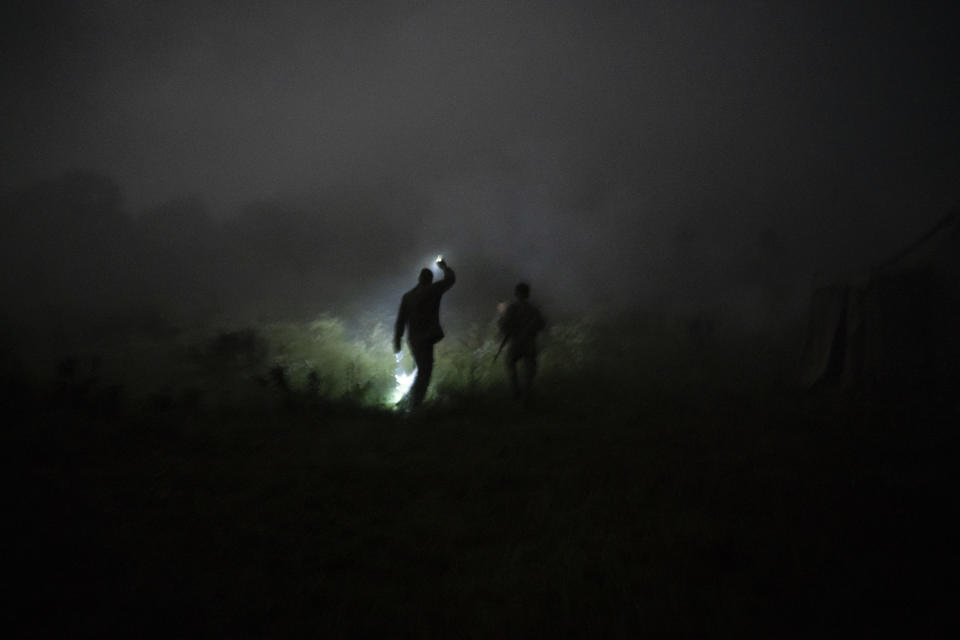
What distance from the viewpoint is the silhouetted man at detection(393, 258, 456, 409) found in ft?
21.5

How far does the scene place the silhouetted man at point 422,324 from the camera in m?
6.54

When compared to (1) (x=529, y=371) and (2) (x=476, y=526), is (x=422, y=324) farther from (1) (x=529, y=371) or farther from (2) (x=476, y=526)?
(2) (x=476, y=526)

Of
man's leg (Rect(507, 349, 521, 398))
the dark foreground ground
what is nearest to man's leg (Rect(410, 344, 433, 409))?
man's leg (Rect(507, 349, 521, 398))

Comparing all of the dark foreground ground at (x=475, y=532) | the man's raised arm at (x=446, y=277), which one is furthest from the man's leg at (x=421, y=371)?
the dark foreground ground at (x=475, y=532)

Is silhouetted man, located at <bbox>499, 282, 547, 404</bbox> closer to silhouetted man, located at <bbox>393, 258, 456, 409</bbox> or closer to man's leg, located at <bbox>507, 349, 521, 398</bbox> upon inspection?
man's leg, located at <bbox>507, 349, 521, 398</bbox>

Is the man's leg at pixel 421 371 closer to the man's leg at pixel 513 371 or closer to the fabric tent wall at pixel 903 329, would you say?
the man's leg at pixel 513 371

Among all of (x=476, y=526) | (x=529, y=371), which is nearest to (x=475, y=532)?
(x=476, y=526)

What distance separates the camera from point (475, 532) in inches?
108

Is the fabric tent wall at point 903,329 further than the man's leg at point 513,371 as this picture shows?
Yes

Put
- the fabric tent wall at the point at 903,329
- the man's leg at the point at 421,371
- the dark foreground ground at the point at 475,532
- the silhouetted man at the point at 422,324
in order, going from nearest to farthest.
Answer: the dark foreground ground at the point at 475,532 → the man's leg at the point at 421,371 → the silhouetted man at the point at 422,324 → the fabric tent wall at the point at 903,329

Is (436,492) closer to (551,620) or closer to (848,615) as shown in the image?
(551,620)

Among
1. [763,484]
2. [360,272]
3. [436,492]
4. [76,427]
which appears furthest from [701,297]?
[76,427]

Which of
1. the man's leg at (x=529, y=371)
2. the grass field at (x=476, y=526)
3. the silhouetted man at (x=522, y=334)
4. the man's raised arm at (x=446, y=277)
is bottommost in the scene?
the grass field at (x=476, y=526)

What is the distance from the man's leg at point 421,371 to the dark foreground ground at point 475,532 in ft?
4.52
